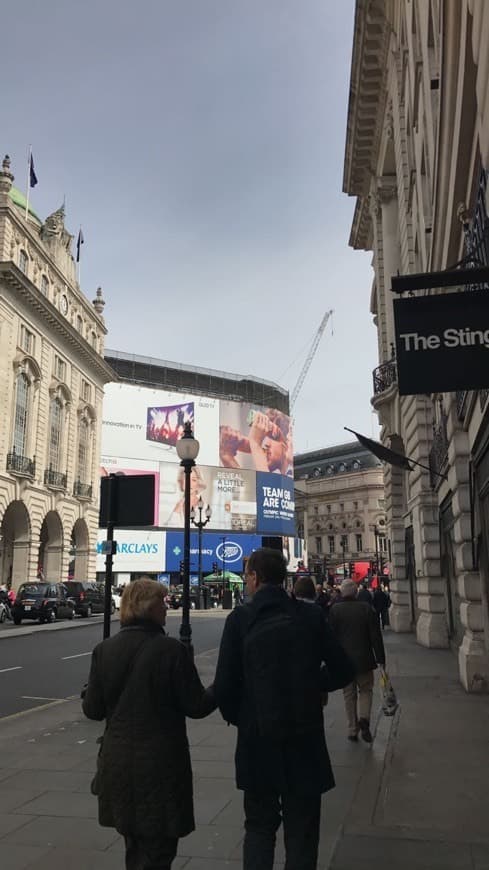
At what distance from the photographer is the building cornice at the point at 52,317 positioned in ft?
122

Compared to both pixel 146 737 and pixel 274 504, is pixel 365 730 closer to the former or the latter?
pixel 146 737

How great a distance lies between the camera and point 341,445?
130250 mm

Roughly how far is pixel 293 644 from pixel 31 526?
39.3 metres

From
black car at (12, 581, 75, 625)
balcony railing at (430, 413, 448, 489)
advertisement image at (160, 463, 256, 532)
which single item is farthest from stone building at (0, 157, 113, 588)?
balcony railing at (430, 413, 448, 489)

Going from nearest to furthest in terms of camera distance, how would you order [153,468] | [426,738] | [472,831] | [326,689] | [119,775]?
[119,775]
[326,689]
[472,831]
[426,738]
[153,468]

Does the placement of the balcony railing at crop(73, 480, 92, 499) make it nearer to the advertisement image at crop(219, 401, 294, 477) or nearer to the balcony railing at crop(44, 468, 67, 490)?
the balcony railing at crop(44, 468, 67, 490)

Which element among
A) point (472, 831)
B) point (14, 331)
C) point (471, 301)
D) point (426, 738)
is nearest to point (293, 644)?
point (472, 831)

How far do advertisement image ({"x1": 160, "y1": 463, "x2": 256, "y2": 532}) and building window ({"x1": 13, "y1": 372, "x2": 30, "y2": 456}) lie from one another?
35085mm

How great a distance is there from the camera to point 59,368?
45469mm

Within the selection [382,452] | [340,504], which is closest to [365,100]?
[382,452]

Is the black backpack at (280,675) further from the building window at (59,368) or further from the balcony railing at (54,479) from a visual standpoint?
the building window at (59,368)

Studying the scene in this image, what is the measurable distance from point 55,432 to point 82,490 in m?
5.30

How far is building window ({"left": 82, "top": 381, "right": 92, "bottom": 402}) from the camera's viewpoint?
49894mm

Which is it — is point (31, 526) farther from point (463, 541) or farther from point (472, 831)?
point (472, 831)
